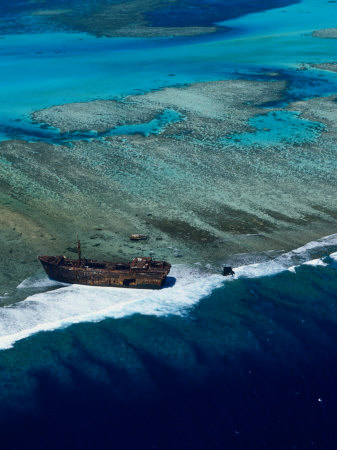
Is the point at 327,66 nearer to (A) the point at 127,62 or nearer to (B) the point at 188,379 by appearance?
(A) the point at 127,62

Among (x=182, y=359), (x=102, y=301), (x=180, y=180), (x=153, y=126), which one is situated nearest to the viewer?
(x=182, y=359)

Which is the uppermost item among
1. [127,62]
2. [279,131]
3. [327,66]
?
[127,62]

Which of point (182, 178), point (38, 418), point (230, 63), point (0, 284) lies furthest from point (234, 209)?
point (230, 63)

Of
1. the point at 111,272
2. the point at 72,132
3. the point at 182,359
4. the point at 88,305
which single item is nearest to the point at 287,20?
the point at 72,132

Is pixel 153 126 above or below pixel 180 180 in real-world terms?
above

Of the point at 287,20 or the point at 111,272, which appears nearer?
the point at 111,272

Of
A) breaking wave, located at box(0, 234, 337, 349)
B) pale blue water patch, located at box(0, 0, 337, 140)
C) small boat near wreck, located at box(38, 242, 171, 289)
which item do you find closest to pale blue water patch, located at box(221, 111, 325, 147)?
pale blue water patch, located at box(0, 0, 337, 140)
